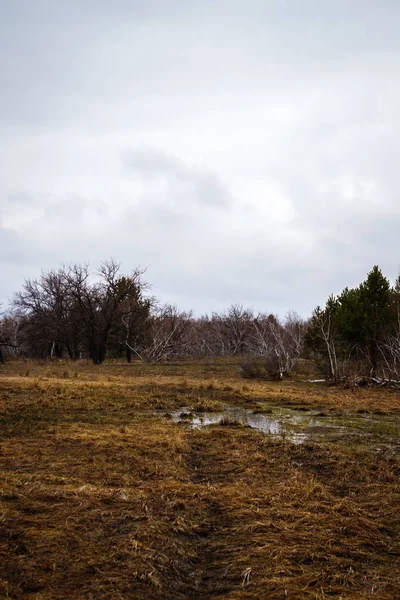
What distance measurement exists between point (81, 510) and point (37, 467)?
2.08 meters

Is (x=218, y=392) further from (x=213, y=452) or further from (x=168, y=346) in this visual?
(x=168, y=346)

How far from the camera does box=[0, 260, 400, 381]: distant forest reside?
2553cm

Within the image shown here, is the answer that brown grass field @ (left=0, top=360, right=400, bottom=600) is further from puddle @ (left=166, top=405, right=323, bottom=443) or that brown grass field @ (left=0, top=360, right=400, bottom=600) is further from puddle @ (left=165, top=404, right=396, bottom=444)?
puddle @ (left=166, top=405, right=323, bottom=443)

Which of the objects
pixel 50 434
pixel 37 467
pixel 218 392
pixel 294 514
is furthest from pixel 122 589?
pixel 218 392

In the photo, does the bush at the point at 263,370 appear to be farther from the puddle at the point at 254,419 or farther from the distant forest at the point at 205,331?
the puddle at the point at 254,419

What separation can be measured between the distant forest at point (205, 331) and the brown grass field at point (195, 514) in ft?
45.7

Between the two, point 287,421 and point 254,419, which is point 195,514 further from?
point 254,419

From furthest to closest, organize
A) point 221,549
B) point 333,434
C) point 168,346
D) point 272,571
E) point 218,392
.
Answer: point 168,346 → point 218,392 → point 333,434 → point 221,549 → point 272,571

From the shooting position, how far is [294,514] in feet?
16.7

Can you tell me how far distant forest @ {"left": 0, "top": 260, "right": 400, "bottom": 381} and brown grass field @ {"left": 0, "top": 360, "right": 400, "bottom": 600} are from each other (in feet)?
45.7

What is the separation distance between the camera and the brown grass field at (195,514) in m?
3.80

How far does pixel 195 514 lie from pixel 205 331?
197 ft

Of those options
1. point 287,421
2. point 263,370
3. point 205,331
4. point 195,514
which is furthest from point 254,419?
point 205,331

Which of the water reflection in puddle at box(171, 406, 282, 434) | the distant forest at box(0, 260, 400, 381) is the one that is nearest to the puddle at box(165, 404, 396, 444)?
the water reflection in puddle at box(171, 406, 282, 434)
